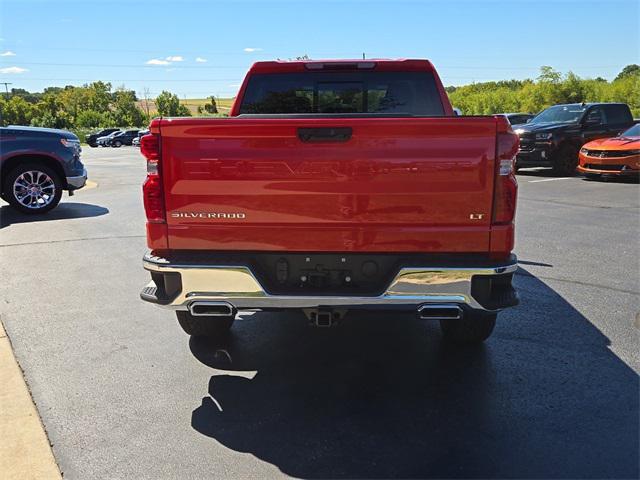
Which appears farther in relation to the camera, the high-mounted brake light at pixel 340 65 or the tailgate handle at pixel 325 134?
the high-mounted brake light at pixel 340 65

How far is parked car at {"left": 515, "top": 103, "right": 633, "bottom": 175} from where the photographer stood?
51.0 ft

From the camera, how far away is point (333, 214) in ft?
10.5

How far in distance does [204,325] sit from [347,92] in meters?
2.25

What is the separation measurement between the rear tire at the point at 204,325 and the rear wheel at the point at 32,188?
22.4 feet

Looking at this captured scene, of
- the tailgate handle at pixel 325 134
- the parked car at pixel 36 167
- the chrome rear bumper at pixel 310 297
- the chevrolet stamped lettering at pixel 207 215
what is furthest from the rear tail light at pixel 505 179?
the parked car at pixel 36 167

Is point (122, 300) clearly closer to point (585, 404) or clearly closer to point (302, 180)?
point (302, 180)

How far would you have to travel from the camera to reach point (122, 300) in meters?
5.40

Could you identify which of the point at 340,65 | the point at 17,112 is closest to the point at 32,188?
the point at 340,65

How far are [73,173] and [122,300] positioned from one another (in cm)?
561

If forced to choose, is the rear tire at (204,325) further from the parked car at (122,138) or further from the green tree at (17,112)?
the green tree at (17,112)

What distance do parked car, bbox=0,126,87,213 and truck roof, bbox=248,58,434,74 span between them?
21.2 ft

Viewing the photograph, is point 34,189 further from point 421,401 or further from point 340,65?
point 421,401

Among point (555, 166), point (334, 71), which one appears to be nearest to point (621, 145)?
point (555, 166)

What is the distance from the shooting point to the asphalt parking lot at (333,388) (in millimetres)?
2857
